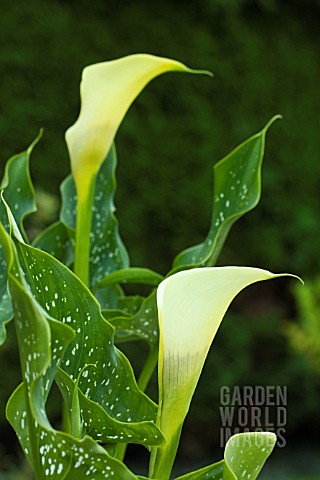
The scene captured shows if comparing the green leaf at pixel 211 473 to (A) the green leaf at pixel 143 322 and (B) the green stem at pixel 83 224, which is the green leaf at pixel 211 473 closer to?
(A) the green leaf at pixel 143 322

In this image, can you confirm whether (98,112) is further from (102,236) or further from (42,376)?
(42,376)

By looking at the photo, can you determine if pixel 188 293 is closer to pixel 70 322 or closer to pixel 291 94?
pixel 70 322

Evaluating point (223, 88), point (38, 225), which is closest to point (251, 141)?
point (38, 225)

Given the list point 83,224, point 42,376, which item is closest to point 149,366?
point 83,224

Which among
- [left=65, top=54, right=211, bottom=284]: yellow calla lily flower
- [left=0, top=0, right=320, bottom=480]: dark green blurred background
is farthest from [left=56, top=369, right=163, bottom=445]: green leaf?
[left=0, top=0, right=320, bottom=480]: dark green blurred background

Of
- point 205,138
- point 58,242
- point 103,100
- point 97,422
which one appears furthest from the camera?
point 205,138
